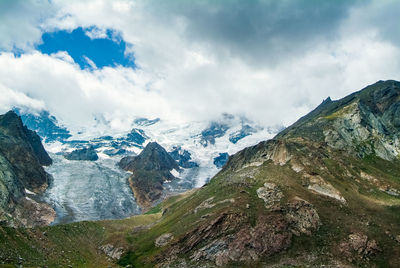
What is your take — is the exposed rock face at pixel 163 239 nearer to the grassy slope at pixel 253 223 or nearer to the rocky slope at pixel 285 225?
the rocky slope at pixel 285 225

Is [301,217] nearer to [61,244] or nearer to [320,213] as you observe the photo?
[320,213]

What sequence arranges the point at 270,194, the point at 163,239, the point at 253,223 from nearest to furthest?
the point at 253,223 < the point at 163,239 < the point at 270,194

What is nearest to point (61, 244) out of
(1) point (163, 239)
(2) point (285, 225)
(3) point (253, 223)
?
(1) point (163, 239)

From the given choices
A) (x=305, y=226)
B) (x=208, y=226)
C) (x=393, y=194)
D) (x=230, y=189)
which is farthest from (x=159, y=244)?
(x=393, y=194)

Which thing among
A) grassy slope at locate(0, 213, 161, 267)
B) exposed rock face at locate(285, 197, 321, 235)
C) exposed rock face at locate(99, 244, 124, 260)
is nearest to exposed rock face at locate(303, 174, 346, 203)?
exposed rock face at locate(285, 197, 321, 235)

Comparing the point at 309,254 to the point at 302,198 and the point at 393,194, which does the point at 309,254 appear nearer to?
the point at 302,198

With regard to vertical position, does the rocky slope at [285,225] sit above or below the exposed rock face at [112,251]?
below

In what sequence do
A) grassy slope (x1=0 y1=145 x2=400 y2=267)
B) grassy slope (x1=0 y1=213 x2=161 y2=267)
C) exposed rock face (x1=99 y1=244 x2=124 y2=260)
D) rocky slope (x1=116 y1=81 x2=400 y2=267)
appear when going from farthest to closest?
1. exposed rock face (x1=99 y1=244 x2=124 y2=260)
2. rocky slope (x1=116 y1=81 x2=400 y2=267)
3. grassy slope (x1=0 y1=145 x2=400 y2=267)
4. grassy slope (x1=0 y1=213 x2=161 y2=267)

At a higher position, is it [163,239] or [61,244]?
[61,244]

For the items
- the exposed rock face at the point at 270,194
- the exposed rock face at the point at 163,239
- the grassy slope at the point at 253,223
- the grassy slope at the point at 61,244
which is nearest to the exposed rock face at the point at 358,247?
the grassy slope at the point at 253,223

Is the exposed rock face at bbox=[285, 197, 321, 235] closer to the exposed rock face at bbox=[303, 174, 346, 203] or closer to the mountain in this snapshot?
the mountain

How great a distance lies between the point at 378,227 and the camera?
128m

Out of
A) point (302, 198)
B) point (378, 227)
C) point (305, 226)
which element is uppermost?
point (302, 198)

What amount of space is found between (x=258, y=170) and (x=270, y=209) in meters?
48.1
